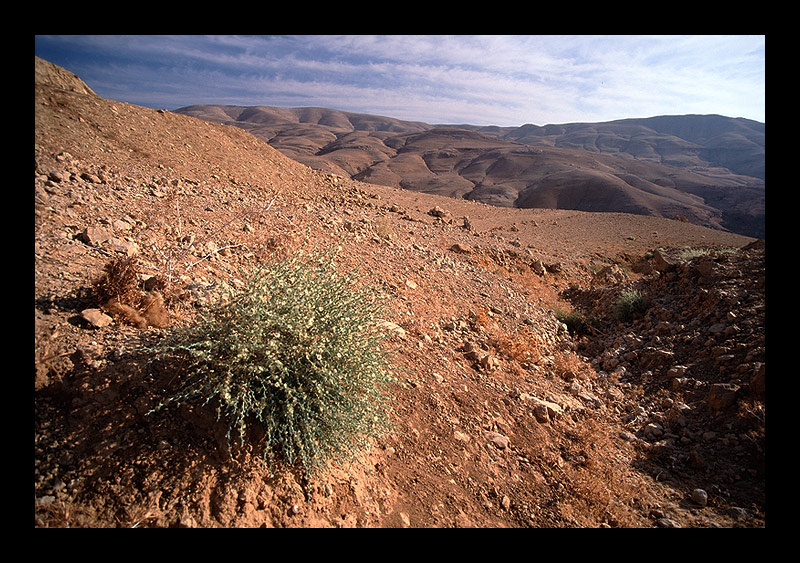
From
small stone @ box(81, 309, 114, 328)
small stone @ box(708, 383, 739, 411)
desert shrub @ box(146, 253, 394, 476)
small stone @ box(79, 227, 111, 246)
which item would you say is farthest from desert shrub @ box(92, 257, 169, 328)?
small stone @ box(708, 383, 739, 411)

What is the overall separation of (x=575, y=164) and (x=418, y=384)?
6044 cm

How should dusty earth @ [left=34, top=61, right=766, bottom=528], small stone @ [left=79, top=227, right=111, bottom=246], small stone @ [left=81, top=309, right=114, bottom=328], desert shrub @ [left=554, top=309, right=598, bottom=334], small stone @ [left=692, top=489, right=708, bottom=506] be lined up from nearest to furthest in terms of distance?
dusty earth @ [left=34, top=61, right=766, bottom=528], small stone @ [left=81, top=309, right=114, bottom=328], small stone @ [left=692, top=489, right=708, bottom=506], small stone @ [left=79, top=227, right=111, bottom=246], desert shrub @ [left=554, top=309, right=598, bottom=334]

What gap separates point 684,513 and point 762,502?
0.60 meters

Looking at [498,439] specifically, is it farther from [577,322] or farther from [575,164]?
[575,164]

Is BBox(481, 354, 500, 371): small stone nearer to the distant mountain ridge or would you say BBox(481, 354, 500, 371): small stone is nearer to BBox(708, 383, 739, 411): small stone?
BBox(708, 383, 739, 411): small stone

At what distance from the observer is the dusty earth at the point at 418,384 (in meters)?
2.01

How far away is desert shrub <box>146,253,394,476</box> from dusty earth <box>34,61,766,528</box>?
161mm

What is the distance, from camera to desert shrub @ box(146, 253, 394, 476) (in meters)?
2.09

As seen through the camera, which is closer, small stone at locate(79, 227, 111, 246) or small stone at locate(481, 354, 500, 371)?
small stone at locate(79, 227, 111, 246)

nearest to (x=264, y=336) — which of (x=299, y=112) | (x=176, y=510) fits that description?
(x=176, y=510)

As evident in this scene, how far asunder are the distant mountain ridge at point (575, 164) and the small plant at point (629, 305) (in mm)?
22710

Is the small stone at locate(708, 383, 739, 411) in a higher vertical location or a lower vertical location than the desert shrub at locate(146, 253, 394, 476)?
lower

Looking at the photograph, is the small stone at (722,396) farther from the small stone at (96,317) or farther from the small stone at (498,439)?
the small stone at (96,317)

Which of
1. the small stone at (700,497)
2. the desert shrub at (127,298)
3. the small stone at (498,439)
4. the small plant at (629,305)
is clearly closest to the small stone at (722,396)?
the small stone at (700,497)
